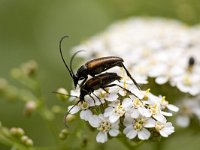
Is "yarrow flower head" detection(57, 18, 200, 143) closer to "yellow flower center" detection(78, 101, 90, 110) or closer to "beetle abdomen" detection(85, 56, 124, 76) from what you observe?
"yellow flower center" detection(78, 101, 90, 110)

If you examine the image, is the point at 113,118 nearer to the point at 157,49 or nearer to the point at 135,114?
the point at 135,114

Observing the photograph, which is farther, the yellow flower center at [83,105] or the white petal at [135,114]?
the yellow flower center at [83,105]

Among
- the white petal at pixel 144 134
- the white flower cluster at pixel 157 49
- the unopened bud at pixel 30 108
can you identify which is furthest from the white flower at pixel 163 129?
the unopened bud at pixel 30 108

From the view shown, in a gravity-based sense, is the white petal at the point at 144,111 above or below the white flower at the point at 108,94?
below

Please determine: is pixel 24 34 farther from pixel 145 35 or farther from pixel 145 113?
pixel 145 113

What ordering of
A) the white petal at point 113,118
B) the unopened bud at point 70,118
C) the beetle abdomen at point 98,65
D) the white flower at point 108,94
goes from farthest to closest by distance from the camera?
the unopened bud at point 70,118 → the beetle abdomen at point 98,65 → the white flower at point 108,94 → the white petal at point 113,118

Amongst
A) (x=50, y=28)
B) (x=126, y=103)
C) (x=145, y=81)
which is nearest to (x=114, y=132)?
(x=126, y=103)

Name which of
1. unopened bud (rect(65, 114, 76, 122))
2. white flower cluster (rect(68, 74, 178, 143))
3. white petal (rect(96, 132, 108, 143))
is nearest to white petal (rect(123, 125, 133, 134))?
white flower cluster (rect(68, 74, 178, 143))

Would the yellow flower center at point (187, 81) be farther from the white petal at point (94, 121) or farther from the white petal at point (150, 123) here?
the white petal at point (94, 121)
